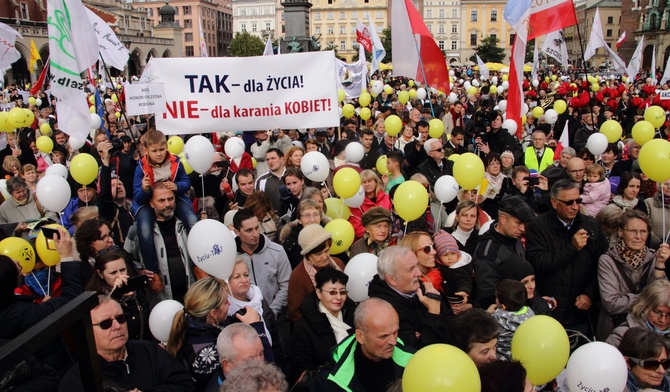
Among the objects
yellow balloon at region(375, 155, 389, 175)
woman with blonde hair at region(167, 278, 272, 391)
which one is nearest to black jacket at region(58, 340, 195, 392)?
woman with blonde hair at region(167, 278, 272, 391)

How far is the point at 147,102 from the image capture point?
609 centimetres

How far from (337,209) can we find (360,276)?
1708mm

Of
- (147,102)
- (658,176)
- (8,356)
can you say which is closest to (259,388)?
(8,356)

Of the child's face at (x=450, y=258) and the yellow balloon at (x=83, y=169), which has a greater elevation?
the yellow balloon at (x=83, y=169)

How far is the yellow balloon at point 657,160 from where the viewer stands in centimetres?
441

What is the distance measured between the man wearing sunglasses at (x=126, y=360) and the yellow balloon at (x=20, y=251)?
4.45 ft

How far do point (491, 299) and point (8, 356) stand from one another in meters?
3.25

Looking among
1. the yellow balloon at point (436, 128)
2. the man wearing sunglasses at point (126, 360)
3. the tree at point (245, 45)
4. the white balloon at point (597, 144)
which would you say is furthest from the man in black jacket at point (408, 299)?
the tree at point (245, 45)

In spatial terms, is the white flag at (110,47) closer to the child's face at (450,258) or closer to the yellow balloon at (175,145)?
the yellow balloon at (175,145)

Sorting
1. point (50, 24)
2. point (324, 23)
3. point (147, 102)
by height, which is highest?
point (324, 23)

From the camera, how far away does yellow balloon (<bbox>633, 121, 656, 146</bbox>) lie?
6.68 m

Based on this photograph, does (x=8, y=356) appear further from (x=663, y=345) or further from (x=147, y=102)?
(x=147, y=102)

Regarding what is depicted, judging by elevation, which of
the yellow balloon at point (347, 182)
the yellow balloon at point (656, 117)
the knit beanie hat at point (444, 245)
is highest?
the yellow balloon at point (656, 117)

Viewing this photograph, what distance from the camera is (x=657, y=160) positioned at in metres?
4.43
